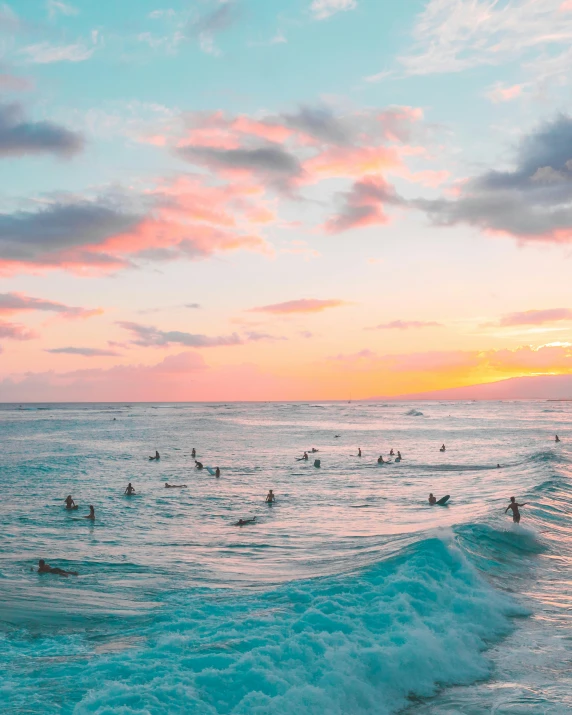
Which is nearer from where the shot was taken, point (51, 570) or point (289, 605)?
point (289, 605)

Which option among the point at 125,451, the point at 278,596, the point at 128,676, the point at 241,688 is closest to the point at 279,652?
the point at 241,688

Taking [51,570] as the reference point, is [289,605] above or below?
above

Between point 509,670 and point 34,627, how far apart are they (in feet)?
33.8

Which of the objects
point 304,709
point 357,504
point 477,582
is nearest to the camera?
point 304,709

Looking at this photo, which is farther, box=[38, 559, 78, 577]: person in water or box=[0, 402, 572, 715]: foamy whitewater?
box=[38, 559, 78, 577]: person in water

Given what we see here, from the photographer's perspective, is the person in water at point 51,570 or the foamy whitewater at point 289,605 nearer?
the foamy whitewater at point 289,605

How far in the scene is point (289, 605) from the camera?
13453 mm

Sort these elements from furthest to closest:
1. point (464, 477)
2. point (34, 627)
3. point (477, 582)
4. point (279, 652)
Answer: point (464, 477), point (477, 582), point (34, 627), point (279, 652)

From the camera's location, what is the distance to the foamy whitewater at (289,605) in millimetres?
9742

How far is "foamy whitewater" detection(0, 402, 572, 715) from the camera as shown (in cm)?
974

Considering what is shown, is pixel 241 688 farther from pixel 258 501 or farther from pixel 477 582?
pixel 258 501

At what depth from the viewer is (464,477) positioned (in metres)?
41.9

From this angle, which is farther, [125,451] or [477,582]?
[125,451]

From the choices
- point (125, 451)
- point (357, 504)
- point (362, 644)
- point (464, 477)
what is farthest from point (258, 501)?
point (125, 451)
